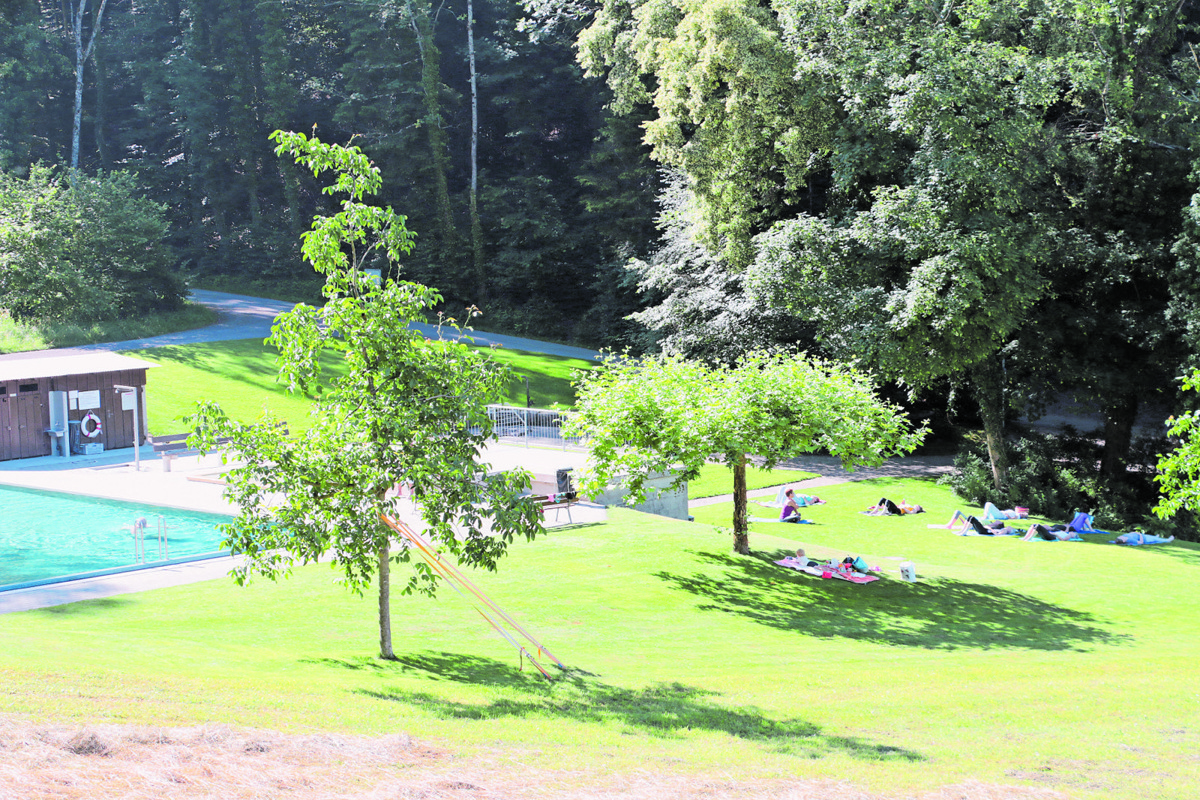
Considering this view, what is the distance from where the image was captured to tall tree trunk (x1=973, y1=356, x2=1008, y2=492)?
27.7 metres

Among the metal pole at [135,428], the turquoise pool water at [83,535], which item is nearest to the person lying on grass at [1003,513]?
the turquoise pool water at [83,535]

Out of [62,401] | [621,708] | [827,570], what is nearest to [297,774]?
[621,708]

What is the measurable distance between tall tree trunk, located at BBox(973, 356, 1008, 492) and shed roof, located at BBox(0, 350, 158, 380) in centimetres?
2340

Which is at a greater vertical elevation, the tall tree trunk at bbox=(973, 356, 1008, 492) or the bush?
the bush

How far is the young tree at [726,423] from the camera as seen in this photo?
1703 cm

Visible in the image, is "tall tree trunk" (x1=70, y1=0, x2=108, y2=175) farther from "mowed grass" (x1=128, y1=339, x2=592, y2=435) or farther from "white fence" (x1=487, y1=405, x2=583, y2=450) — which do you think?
"white fence" (x1=487, y1=405, x2=583, y2=450)

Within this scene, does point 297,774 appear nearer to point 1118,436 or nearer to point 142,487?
point 142,487

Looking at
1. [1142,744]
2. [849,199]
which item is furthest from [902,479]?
[1142,744]

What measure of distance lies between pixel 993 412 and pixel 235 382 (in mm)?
Answer: 23616

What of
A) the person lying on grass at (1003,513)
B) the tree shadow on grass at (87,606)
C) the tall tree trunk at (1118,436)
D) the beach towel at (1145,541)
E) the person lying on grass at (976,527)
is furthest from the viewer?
the tall tree trunk at (1118,436)

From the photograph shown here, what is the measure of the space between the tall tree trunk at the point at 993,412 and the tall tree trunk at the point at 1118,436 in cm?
304

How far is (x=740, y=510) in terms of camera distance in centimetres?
1867

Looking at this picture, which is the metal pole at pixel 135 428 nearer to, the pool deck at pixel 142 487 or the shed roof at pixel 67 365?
the pool deck at pixel 142 487

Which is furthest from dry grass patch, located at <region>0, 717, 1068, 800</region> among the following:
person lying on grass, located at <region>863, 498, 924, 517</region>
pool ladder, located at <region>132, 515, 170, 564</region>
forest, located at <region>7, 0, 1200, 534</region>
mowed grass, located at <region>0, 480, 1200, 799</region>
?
forest, located at <region>7, 0, 1200, 534</region>
